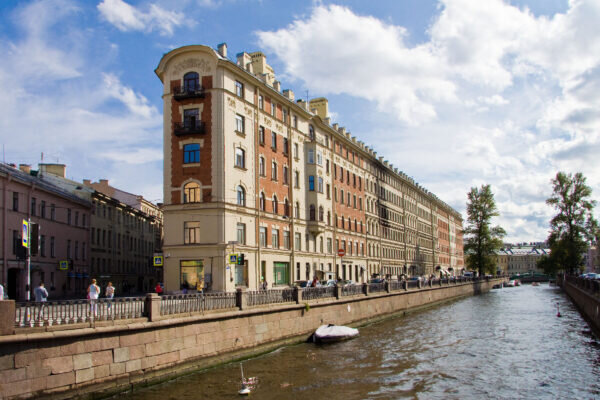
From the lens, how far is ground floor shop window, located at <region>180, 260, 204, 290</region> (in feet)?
127

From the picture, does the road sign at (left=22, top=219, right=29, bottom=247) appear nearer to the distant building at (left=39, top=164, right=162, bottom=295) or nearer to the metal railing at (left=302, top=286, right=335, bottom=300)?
the metal railing at (left=302, top=286, right=335, bottom=300)

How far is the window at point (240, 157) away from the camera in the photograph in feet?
136

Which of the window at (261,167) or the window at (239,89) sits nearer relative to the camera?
the window at (239,89)

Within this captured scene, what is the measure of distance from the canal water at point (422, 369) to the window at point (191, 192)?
1556 cm

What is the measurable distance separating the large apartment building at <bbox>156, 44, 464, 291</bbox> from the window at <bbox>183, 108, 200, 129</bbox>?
0.09 metres

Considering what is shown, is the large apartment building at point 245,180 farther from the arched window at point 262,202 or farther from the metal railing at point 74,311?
the metal railing at point 74,311

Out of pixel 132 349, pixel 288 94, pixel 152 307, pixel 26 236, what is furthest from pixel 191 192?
pixel 132 349

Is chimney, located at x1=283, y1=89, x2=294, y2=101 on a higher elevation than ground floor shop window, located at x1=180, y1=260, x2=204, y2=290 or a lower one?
higher

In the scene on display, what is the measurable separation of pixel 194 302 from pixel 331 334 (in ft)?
32.8

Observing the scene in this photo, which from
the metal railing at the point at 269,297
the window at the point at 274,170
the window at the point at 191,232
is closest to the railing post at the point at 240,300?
the metal railing at the point at 269,297

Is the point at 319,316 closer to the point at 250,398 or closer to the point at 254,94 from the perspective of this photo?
the point at 250,398

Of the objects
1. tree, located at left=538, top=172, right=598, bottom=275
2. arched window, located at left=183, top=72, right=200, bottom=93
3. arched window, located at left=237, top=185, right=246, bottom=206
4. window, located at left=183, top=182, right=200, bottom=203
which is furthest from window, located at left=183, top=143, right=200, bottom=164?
tree, located at left=538, top=172, right=598, bottom=275

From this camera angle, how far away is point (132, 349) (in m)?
18.1

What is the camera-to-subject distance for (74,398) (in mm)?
15766
